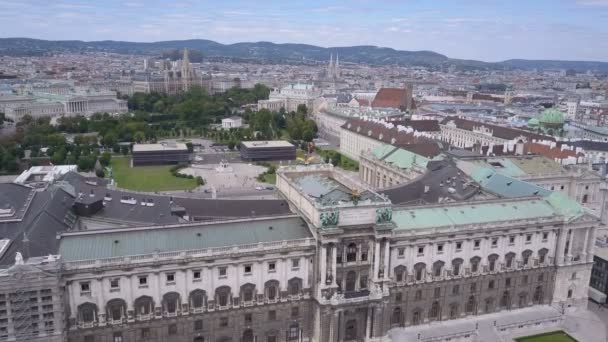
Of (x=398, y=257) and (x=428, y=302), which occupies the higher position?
(x=398, y=257)

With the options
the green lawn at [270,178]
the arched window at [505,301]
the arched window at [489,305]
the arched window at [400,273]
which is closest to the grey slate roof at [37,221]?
the arched window at [400,273]

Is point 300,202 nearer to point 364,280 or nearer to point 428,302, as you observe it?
point 364,280

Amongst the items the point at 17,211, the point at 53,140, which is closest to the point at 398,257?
the point at 17,211

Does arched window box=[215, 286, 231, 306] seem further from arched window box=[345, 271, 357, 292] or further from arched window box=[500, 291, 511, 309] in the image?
arched window box=[500, 291, 511, 309]

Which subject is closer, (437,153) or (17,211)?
(17,211)

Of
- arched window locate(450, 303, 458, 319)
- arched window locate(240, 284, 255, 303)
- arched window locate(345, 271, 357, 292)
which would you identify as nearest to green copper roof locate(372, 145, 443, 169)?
arched window locate(450, 303, 458, 319)
